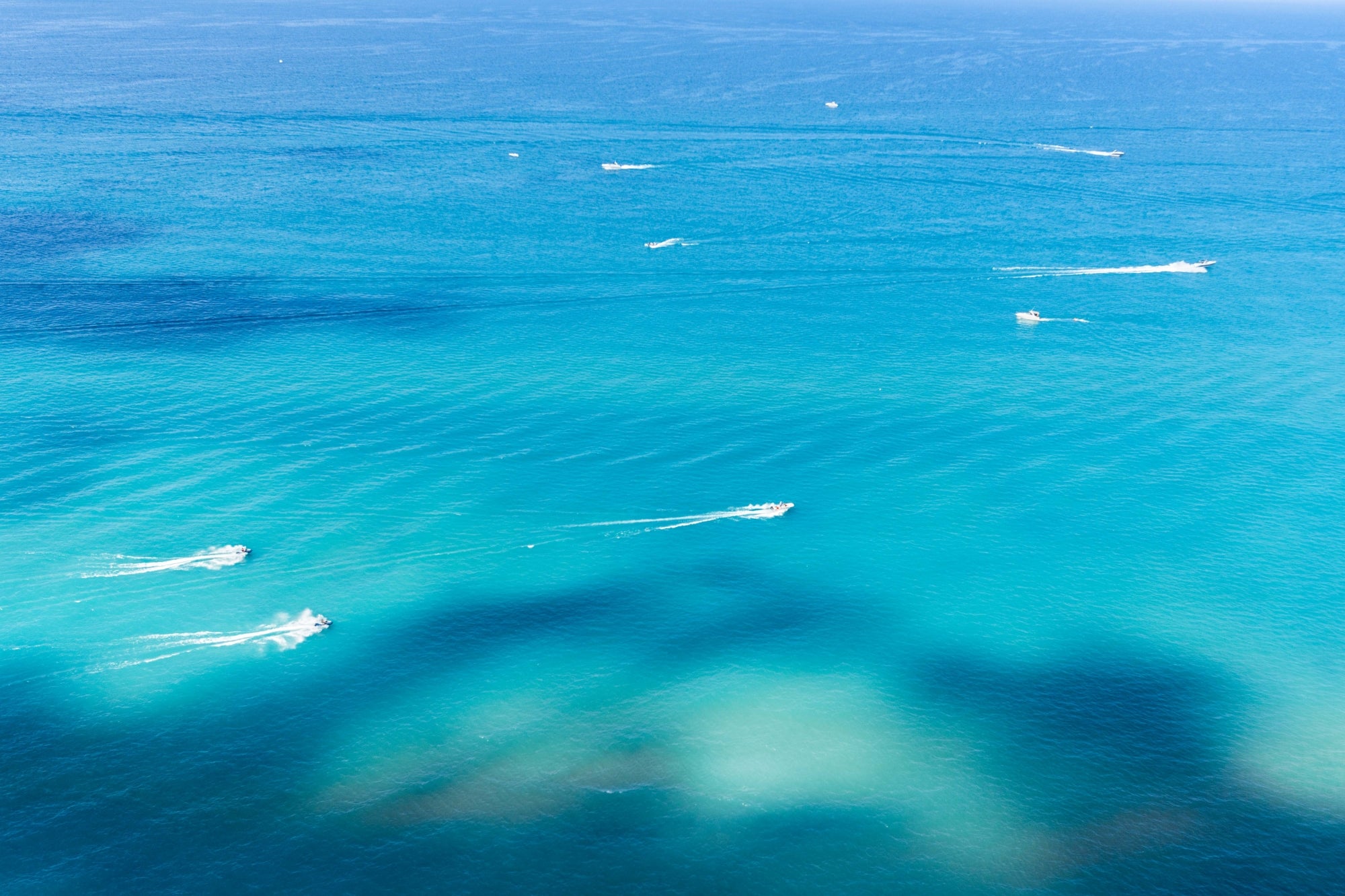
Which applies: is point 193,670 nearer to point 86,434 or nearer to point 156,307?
point 86,434

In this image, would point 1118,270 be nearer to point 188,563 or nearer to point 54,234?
point 188,563

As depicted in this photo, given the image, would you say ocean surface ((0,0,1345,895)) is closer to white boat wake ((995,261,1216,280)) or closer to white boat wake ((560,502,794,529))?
white boat wake ((560,502,794,529))

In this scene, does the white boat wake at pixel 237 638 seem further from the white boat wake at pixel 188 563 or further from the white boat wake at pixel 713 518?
the white boat wake at pixel 713 518

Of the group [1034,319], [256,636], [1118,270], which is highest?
[1118,270]

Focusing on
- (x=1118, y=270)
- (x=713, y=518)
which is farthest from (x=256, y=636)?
(x=1118, y=270)

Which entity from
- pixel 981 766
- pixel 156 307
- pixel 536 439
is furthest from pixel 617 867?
pixel 156 307

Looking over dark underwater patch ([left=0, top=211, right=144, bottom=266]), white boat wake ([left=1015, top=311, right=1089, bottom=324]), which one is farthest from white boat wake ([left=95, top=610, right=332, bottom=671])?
white boat wake ([left=1015, top=311, right=1089, bottom=324])

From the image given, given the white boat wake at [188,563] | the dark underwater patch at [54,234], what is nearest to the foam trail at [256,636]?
the white boat wake at [188,563]
